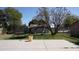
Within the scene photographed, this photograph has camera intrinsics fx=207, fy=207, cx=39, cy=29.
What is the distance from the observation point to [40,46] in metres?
6.00

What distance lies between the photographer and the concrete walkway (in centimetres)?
598

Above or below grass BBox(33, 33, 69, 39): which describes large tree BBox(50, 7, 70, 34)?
above

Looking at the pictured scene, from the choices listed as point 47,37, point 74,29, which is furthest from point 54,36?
point 74,29

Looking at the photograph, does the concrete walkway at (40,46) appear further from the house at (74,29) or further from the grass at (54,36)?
the house at (74,29)

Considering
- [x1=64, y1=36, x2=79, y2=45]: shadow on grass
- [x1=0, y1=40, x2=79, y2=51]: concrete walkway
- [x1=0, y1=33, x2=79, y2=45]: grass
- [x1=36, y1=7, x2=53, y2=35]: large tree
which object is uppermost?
[x1=36, y1=7, x2=53, y2=35]: large tree

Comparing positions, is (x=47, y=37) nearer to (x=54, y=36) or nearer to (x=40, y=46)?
(x=54, y=36)

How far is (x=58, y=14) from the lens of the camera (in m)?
6.00

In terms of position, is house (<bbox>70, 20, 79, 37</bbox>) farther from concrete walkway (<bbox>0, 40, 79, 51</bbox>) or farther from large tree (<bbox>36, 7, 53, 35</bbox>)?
large tree (<bbox>36, 7, 53, 35</bbox>)

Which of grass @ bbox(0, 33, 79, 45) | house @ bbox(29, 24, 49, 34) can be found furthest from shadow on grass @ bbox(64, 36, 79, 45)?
house @ bbox(29, 24, 49, 34)

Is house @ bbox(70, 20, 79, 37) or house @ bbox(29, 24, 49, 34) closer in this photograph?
house @ bbox(70, 20, 79, 37)
